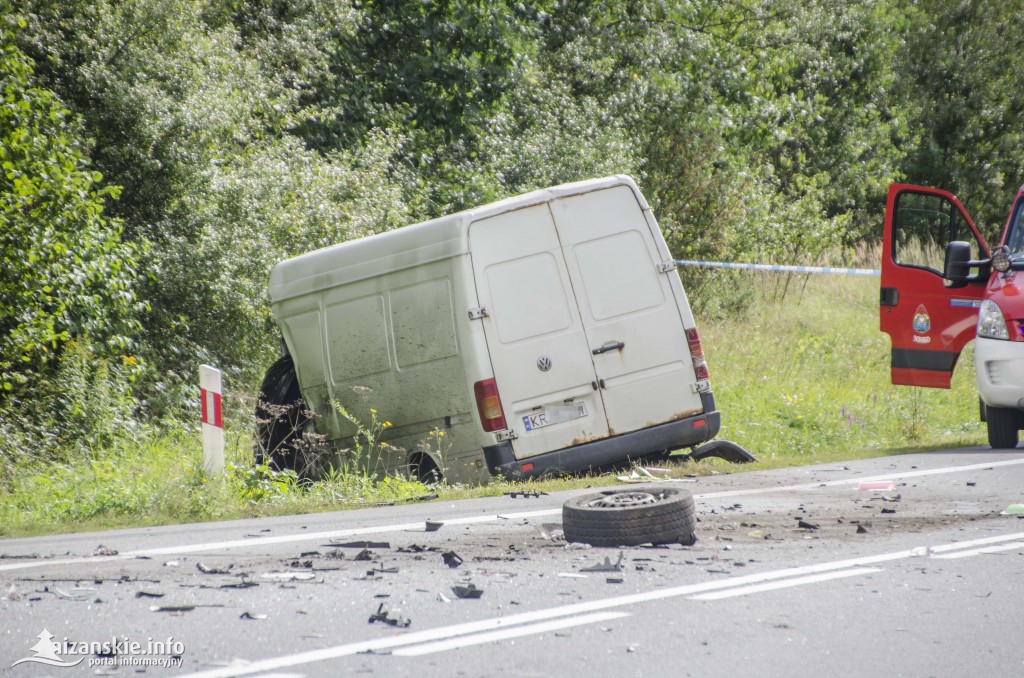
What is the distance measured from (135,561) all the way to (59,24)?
9800mm

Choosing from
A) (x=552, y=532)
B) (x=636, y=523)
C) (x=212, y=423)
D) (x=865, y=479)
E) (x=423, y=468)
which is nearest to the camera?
(x=636, y=523)

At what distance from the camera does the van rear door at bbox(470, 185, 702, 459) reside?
916cm

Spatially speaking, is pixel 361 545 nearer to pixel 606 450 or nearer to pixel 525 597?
pixel 525 597

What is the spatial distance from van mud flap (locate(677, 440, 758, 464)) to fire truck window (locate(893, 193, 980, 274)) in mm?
2615

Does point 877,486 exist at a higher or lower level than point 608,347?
lower

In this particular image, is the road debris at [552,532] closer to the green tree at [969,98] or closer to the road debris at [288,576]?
the road debris at [288,576]

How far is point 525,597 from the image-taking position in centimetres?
500

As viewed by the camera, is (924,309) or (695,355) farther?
(924,309)

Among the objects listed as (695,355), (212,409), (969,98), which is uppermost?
(969,98)

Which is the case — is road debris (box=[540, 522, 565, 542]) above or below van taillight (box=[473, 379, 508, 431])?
below

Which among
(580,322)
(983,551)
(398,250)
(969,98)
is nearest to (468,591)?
(983,551)

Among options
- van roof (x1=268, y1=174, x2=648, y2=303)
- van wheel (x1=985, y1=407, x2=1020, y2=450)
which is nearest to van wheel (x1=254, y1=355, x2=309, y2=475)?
van roof (x1=268, y1=174, x2=648, y2=303)

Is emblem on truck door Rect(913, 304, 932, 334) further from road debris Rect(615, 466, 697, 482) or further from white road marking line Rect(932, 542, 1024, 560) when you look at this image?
white road marking line Rect(932, 542, 1024, 560)

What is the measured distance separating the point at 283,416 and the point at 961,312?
6454 millimetres
